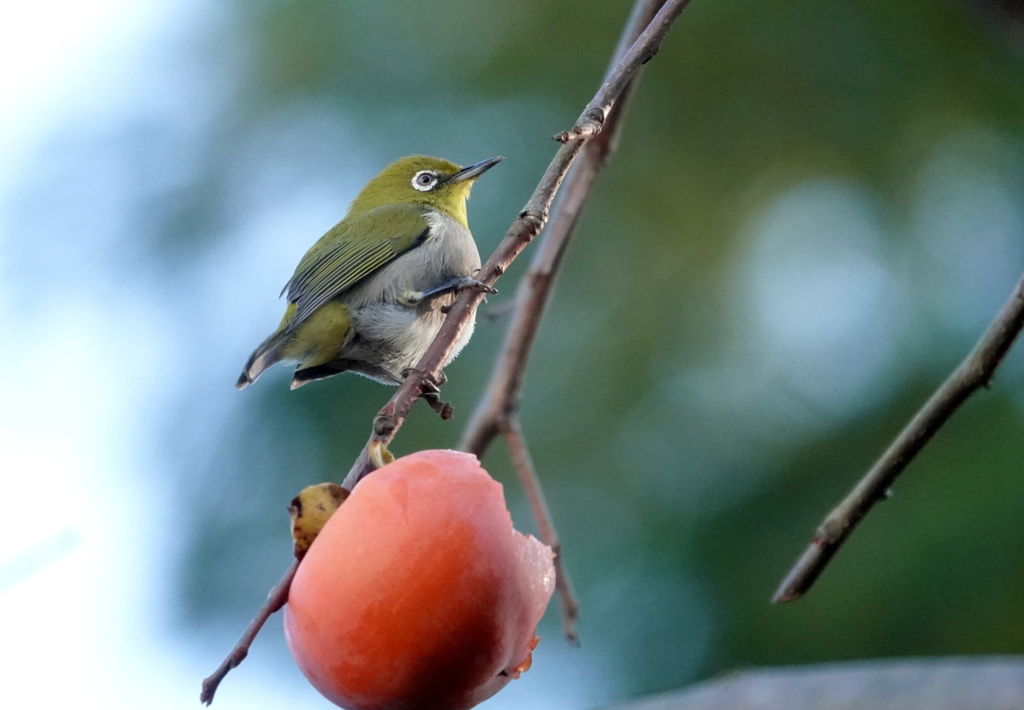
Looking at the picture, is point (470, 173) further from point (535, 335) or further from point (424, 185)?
point (535, 335)

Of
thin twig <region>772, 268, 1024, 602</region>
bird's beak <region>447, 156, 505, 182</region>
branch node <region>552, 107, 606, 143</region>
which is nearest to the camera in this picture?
branch node <region>552, 107, 606, 143</region>

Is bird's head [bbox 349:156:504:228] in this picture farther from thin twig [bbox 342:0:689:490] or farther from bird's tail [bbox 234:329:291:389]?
thin twig [bbox 342:0:689:490]

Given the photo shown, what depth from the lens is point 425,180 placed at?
3.83 metres

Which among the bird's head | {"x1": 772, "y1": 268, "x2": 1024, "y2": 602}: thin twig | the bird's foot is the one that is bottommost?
{"x1": 772, "y1": 268, "x2": 1024, "y2": 602}: thin twig

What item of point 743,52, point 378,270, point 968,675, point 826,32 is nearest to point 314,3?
point 743,52

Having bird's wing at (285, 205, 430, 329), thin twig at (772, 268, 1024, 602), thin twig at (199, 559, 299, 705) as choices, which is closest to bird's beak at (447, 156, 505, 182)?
bird's wing at (285, 205, 430, 329)

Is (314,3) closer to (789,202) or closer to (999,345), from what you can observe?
(789,202)

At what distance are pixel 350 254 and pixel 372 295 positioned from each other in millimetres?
191

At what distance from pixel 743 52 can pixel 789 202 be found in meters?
1.06

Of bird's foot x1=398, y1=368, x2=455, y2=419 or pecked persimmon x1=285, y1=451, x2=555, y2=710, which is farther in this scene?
bird's foot x1=398, y1=368, x2=455, y2=419

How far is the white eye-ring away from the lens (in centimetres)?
379

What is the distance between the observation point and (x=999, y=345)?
179 centimetres

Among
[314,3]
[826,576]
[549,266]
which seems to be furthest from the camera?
[314,3]

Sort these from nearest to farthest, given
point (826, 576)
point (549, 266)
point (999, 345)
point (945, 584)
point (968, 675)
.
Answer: point (968, 675), point (999, 345), point (549, 266), point (945, 584), point (826, 576)
